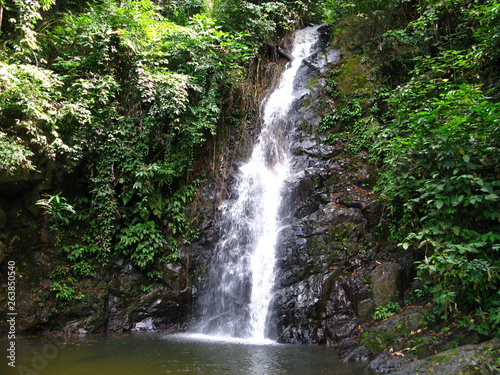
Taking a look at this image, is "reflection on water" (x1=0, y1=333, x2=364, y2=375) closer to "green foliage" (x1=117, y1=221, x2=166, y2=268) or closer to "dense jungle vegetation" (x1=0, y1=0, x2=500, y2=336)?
"dense jungle vegetation" (x1=0, y1=0, x2=500, y2=336)

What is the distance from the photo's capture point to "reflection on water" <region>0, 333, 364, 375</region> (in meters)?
5.23

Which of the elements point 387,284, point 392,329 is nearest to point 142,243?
point 387,284

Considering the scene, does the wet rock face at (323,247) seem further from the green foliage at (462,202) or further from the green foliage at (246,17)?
the green foliage at (246,17)

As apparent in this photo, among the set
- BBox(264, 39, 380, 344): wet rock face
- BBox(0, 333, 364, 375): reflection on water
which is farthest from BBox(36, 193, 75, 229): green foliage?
BBox(264, 39, 380, 344): wet rock face

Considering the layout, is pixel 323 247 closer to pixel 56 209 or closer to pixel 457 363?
pixel 457 363

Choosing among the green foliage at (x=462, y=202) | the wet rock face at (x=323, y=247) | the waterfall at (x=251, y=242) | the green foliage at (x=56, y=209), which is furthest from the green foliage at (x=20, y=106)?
the green foliage at (x=462, y=202)

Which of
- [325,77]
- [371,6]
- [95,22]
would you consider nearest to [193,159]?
[95,22]

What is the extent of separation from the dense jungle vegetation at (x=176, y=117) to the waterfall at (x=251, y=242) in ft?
4.63

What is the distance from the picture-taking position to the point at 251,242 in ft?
31.2

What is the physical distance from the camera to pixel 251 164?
11.3 metres

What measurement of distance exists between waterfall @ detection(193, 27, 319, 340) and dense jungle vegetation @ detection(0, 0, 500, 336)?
141 centimetres

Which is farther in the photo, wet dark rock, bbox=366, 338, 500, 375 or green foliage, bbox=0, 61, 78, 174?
green foliage, bbox=0, 61, 78, 174

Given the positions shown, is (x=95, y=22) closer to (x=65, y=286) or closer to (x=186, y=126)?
(x=186, y=126)

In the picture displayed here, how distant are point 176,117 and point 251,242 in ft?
15.6
